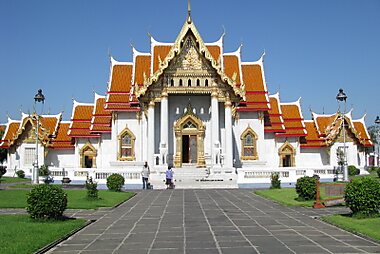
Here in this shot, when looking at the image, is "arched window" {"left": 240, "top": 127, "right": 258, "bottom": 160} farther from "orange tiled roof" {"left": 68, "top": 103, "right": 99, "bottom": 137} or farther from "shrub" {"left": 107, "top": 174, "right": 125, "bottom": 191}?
"shrub" {"left": 107, "top": 174, "right": 125, "bottom": 191}

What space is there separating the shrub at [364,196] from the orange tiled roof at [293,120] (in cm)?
2673

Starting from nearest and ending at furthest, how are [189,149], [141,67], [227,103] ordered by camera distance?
[227,103] → [189,149] → [141,67]

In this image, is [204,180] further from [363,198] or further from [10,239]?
[10,239]

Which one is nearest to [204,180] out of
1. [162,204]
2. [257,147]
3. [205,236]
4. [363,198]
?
[257,147]

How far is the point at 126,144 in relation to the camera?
123ft

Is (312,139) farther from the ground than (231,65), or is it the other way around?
(231,65)

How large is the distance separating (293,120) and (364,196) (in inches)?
1159

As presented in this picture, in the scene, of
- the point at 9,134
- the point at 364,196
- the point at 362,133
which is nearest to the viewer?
the point at 364,196

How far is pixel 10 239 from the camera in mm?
9727

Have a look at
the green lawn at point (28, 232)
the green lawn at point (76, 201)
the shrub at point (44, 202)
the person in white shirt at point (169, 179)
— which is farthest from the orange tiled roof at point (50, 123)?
the shrub at point (44, 202)

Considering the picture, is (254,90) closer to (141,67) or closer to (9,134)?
(141,67)

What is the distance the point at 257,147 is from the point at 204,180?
912 cm

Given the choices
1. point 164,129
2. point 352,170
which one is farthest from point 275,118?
point 164,129

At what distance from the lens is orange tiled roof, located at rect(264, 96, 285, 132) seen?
39.8 m
